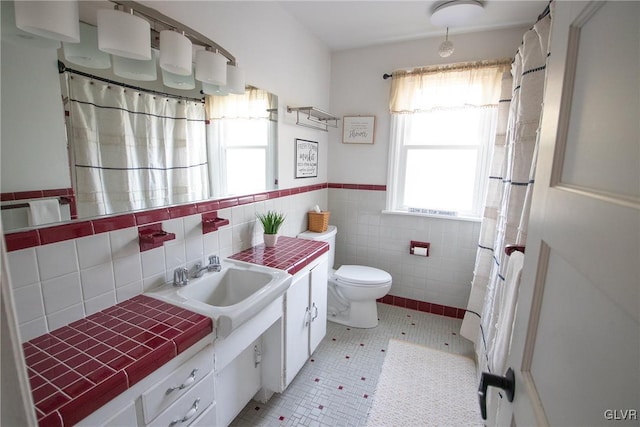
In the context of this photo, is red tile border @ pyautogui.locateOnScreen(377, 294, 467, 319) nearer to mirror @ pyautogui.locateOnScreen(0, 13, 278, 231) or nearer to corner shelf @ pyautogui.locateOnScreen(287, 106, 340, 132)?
corner shelf @ pyautogui.locateOnScreen(287, 106, 340, 132)

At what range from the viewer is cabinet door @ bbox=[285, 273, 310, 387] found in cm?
168

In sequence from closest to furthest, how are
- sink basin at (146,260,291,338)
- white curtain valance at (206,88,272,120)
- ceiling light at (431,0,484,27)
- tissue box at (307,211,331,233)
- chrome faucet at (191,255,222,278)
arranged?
sink basin at (146,260,291,338) < chrome faucet at (191,255,222,278) < white curtain valance at (206,88,272,120) < ceiling light at (431,0,484,27) < tissue box at (307,211,331,233)

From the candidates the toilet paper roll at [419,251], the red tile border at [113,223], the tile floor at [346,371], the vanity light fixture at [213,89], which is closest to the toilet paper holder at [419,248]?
the toilet paper roll at [419,251]

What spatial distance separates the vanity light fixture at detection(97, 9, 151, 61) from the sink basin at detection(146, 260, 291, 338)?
37.3 inches

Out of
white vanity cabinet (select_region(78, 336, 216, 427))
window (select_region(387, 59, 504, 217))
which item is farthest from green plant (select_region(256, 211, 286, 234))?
window (select_region(387, 59, 504, 217))

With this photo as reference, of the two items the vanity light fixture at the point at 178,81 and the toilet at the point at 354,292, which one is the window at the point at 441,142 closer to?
the toilet at the point at 354,292

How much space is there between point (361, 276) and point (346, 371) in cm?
75

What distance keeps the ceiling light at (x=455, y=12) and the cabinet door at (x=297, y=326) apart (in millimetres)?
1971

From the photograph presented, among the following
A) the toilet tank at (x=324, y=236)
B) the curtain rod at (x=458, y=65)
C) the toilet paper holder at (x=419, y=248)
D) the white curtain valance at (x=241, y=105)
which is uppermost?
the curtain rod at (x=458, y=65)

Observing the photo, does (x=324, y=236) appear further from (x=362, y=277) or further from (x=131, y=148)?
(x=131, y=148)

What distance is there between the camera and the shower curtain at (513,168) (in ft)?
→ 4.88

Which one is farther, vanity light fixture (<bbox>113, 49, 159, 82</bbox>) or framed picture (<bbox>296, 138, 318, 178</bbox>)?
framed picture (<bbox>296, 138, 318, 178</bbox>)

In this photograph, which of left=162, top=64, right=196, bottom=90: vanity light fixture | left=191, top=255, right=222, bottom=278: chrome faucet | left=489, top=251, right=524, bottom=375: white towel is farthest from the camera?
left=191, top=255, right=222, bottom=278: chrome faucet

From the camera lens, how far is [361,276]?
2471mm
